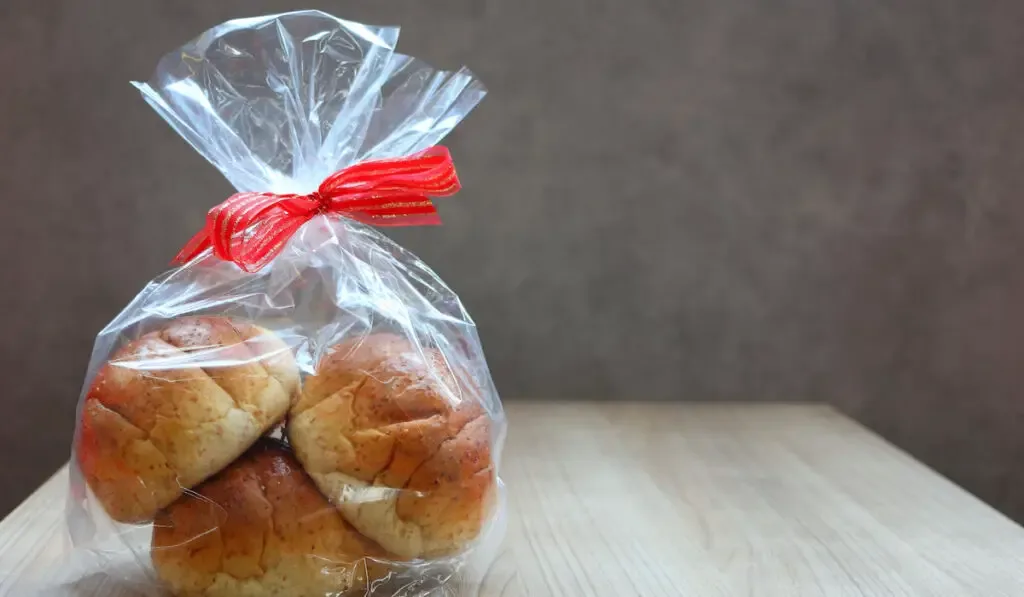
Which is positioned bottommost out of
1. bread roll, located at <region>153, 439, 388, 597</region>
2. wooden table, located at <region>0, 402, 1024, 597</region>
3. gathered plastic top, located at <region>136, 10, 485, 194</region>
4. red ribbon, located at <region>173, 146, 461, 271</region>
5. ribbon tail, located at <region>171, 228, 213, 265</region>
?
wooden table, located at <region>0, 402, 1024, 597</region>

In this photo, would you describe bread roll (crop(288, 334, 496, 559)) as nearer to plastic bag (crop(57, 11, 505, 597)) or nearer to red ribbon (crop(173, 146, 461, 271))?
plastic bag (crop(57, 11, 505, 597))

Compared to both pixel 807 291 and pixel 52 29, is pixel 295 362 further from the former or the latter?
pixel 807 291

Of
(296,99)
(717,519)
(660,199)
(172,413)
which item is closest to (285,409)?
(172,413)

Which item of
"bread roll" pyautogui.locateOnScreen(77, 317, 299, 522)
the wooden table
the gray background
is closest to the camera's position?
"bread roll" pyautogui.locateOnScreen(77, 317, 299, 522)

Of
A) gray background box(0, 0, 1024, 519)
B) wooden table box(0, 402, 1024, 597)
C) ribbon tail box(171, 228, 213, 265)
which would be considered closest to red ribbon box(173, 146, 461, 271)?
ribbon tail box(171, 228, 213, 265)

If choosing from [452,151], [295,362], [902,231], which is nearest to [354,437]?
[295,362]

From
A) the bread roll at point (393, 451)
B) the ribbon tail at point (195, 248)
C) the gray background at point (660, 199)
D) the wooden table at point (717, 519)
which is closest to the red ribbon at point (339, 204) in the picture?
the ribbon tail at point (195, 248)
